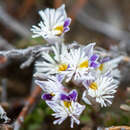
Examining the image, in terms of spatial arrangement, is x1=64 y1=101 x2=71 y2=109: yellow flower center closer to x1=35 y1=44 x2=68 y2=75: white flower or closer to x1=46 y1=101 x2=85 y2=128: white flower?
x1=46 y1=101 x2=85 y2=128: white flower

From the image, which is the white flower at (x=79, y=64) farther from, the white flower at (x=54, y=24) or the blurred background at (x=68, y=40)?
the blurred background at (x=68, y=40)

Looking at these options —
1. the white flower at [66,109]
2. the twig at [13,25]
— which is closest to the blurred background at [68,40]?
the twig at [13,25]

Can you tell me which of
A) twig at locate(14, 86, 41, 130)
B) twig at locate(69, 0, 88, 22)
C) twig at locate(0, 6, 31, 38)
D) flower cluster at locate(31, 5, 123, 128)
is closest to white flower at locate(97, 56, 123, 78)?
flower cluster at locate(31, 5, 123, 128)

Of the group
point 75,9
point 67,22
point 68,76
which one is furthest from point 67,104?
point 75,9

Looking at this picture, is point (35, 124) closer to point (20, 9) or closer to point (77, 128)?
point (77, 128)

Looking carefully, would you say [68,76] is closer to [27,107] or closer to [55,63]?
[55,63]
